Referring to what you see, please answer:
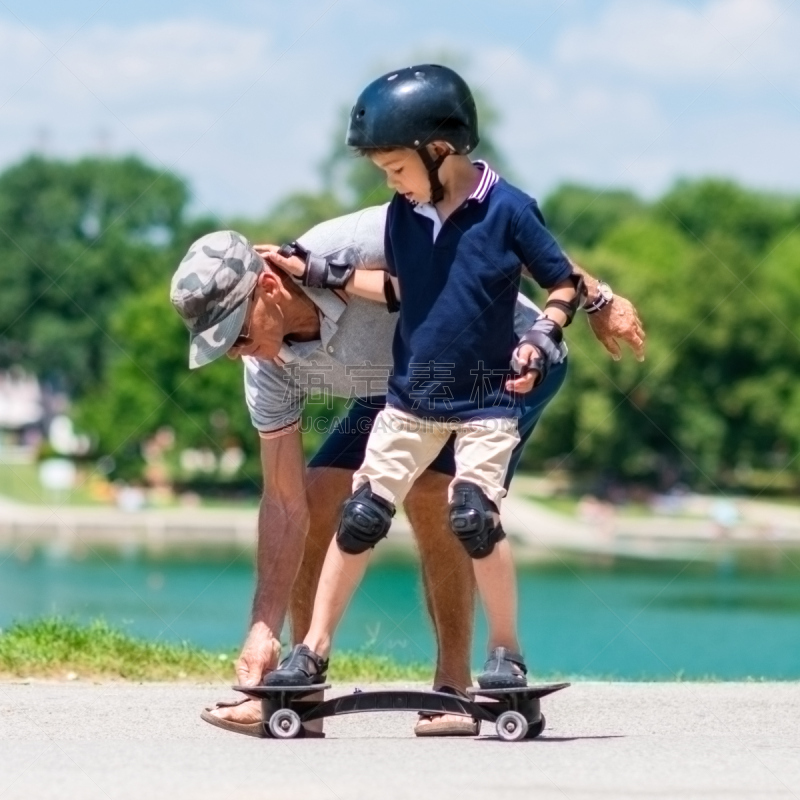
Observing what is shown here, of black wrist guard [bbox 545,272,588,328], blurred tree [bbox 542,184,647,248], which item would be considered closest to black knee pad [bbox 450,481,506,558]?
black wrist guard [bbox 545,272,588,328]

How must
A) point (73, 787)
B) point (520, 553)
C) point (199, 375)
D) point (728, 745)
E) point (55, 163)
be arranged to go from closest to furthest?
1. point (73, 787)
2. point (728, 745)
3. point (520, 553)
4. point (199, 375)
5. point (55, 163)

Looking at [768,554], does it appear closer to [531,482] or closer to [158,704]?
[531,482]

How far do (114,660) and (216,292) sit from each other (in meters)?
1.96

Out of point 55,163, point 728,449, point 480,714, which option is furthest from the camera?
point 55,163

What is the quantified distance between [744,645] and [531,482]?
34460 millimetres

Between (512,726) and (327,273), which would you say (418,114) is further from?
(512,726)

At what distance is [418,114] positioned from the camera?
417cm

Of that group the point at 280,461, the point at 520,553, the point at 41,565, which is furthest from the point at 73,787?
the point at 520,553

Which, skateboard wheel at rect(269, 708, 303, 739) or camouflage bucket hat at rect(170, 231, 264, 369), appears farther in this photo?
camouflage bucket hat at rect(170, 231, 264, 369)

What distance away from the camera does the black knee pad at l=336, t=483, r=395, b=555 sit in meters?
4.18

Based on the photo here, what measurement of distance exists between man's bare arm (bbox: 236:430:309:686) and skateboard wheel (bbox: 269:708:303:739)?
0.40 metres

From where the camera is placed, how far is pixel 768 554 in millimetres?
36500

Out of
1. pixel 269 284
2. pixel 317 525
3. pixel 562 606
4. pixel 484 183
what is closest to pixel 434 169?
pixel 484 183

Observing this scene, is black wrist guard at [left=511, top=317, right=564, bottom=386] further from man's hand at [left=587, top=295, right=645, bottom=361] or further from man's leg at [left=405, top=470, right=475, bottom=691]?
man's leg at [left=405, top=470, right=475, bottom=691]
